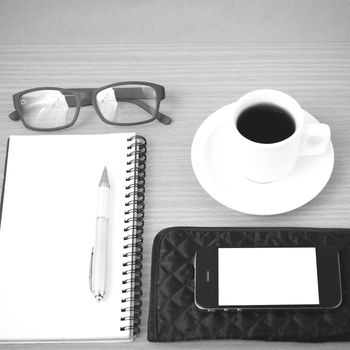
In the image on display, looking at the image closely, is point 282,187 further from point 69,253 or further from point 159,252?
point 69,253

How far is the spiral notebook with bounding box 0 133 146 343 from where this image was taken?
2.06ft

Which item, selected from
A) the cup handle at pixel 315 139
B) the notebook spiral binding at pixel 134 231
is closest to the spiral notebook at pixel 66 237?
the notebook spiral binding at pixel 134 231

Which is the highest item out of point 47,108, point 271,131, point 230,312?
point 47,108

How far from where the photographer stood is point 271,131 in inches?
23.7

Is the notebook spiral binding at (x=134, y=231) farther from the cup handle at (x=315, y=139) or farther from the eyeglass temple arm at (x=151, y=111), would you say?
the cup handle at (x=315, y=139)

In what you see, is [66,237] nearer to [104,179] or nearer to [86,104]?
[104,179]

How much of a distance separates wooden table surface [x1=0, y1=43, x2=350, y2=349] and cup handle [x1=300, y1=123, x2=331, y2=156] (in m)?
0.10

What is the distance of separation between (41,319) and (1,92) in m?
0.37

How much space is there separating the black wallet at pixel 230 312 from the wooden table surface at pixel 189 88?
0.02 m

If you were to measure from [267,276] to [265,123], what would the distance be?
0.19 meters

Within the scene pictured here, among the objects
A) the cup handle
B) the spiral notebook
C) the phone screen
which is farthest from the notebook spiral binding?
the cup handle

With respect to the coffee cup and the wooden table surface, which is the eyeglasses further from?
the coffee cup

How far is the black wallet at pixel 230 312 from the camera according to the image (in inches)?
23.7

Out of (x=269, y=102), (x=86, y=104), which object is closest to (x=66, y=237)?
(x=86, y=104)
